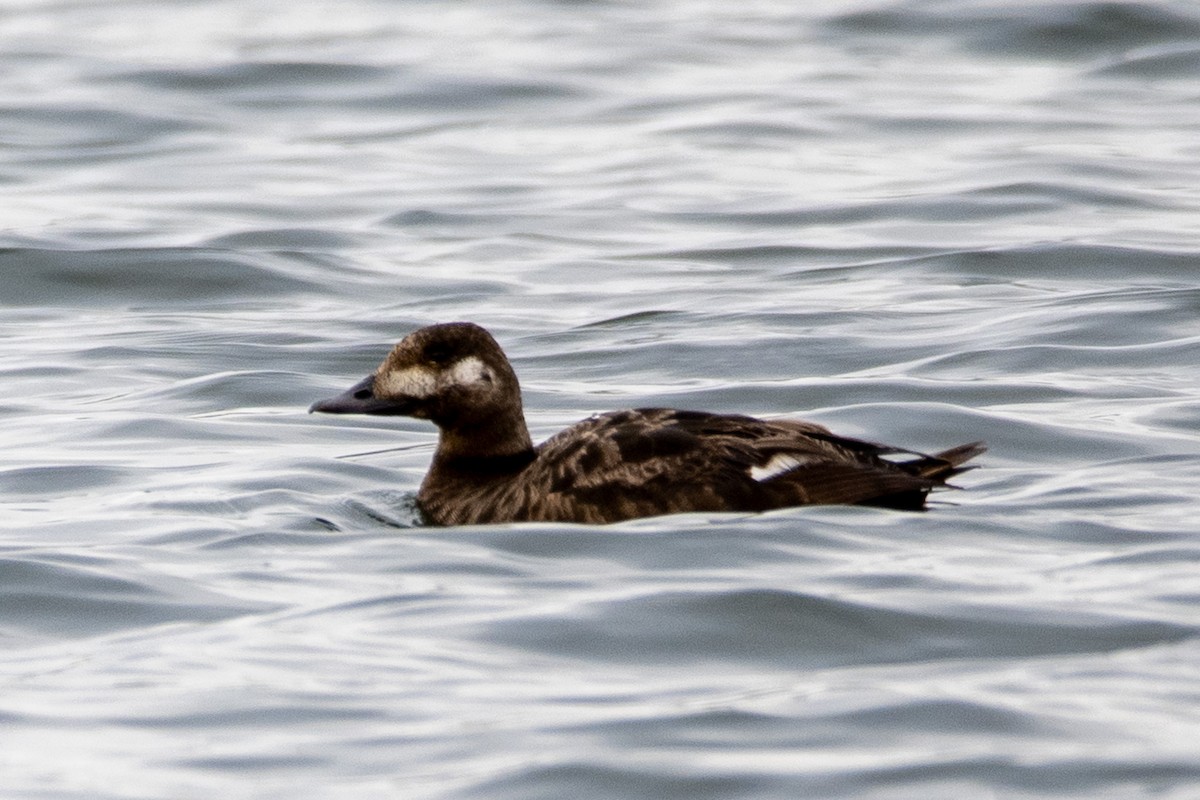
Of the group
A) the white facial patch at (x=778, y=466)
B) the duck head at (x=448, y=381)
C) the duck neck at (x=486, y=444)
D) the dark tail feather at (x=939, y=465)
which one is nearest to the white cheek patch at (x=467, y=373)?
the duck head at (x=448, y=381)

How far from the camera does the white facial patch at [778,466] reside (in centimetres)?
764

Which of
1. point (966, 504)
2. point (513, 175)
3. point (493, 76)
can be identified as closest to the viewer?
point (966, 504)

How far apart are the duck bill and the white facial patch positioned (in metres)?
1.37

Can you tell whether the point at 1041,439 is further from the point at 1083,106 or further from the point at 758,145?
the point at 1083,106

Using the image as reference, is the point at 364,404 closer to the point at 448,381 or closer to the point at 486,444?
the point at 448,381

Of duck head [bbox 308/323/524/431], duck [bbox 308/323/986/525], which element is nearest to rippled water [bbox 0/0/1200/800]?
duck [bbox 308/323/986/525]

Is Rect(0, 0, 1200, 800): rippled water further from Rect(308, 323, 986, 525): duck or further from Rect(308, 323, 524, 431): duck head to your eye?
Rect(308, 323, 524, 431): duck head

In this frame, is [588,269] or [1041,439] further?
[588,269]

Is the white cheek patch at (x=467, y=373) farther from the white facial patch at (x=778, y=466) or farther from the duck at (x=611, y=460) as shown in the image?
the white facial patch at (x=778, y=466)

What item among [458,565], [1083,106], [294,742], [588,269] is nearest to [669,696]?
[294,742]

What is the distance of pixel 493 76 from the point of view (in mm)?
21000

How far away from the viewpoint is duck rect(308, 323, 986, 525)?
7.64 metres

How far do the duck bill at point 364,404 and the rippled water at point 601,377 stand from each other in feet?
1.16

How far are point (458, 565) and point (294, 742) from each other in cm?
173
